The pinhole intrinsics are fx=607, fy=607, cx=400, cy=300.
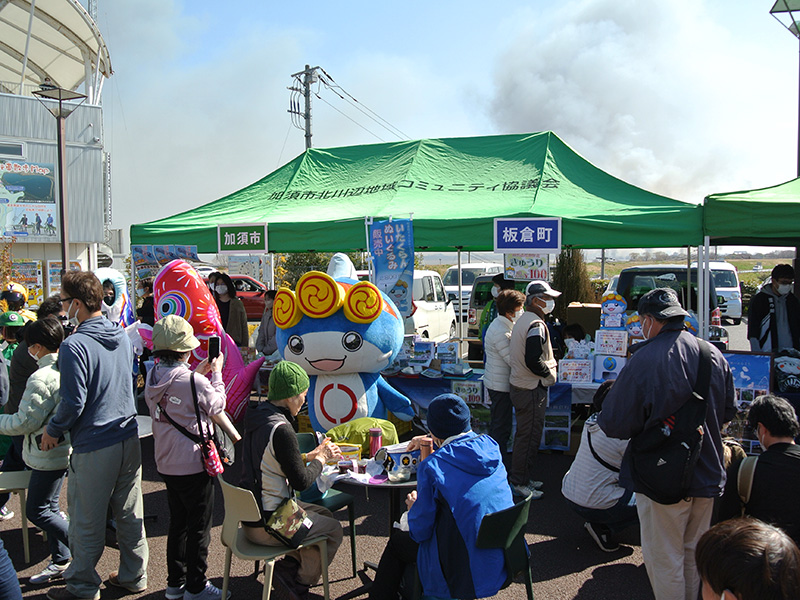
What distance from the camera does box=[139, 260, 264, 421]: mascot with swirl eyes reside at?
6047 millimetres

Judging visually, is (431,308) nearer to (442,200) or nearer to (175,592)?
(442,200)

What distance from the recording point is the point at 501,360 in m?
5.17

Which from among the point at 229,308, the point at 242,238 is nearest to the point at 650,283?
the point at 242,238

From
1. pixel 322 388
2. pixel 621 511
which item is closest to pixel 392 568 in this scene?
pixel 621 511

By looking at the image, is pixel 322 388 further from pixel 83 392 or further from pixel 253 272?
pixel 253 272

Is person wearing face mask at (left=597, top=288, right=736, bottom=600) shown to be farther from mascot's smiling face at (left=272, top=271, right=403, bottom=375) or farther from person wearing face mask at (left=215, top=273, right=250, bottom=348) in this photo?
person wearing face mask at (left=215, top=273, right=250, bottom=348)

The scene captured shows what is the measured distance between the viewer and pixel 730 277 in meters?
18.2

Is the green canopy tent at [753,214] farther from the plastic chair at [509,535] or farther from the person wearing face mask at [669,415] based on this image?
the plastic chair at [509,535]

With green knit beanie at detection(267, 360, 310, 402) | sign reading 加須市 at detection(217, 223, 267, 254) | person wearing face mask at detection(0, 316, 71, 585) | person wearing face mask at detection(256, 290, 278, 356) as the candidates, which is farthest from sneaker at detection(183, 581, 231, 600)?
person wearing face mask at detection(256, 290, 278, 356)

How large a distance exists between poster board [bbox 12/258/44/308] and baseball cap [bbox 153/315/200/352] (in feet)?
55.2

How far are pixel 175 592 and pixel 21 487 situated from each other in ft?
A: 4.78

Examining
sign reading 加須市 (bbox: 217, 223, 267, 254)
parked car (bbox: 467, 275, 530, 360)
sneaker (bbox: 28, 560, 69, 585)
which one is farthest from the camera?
parked car (bbox: 467, 275, 530, 360)

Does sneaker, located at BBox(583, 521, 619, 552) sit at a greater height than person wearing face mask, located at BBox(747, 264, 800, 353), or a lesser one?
lesser

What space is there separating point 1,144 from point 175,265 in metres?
16.7
